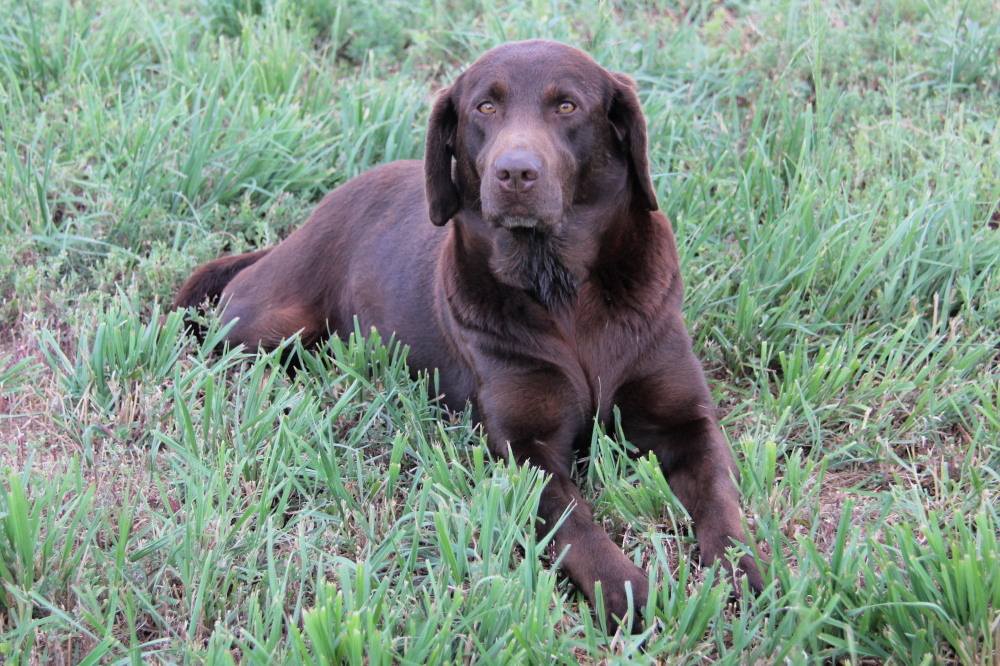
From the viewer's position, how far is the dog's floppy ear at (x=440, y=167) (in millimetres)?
3041

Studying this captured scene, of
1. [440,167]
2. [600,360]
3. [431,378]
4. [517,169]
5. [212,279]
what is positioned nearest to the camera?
[517,169]

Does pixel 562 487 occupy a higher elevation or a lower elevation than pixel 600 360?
lower

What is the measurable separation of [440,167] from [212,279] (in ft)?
4.14

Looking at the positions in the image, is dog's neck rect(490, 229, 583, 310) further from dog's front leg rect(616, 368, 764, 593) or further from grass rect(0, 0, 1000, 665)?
grass rect(0, 0, 1000, 665)

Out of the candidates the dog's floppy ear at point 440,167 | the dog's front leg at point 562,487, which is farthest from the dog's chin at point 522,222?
the dog's front leg at point 562,487

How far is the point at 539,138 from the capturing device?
107 inches

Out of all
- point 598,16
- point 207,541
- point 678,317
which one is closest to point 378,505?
point 207,541

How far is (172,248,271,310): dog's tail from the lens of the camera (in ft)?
12.5

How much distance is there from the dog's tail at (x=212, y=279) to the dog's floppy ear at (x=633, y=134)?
1595 millimetres

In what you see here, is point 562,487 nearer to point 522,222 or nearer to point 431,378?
point 522,222

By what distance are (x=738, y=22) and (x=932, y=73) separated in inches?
37.4

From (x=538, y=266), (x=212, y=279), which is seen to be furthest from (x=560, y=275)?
(x=212, y=279)

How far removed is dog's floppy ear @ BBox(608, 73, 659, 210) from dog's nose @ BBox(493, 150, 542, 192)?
40 cm

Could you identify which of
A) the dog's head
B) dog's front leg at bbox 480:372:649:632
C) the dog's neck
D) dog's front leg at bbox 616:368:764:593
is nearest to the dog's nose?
the dog's head
